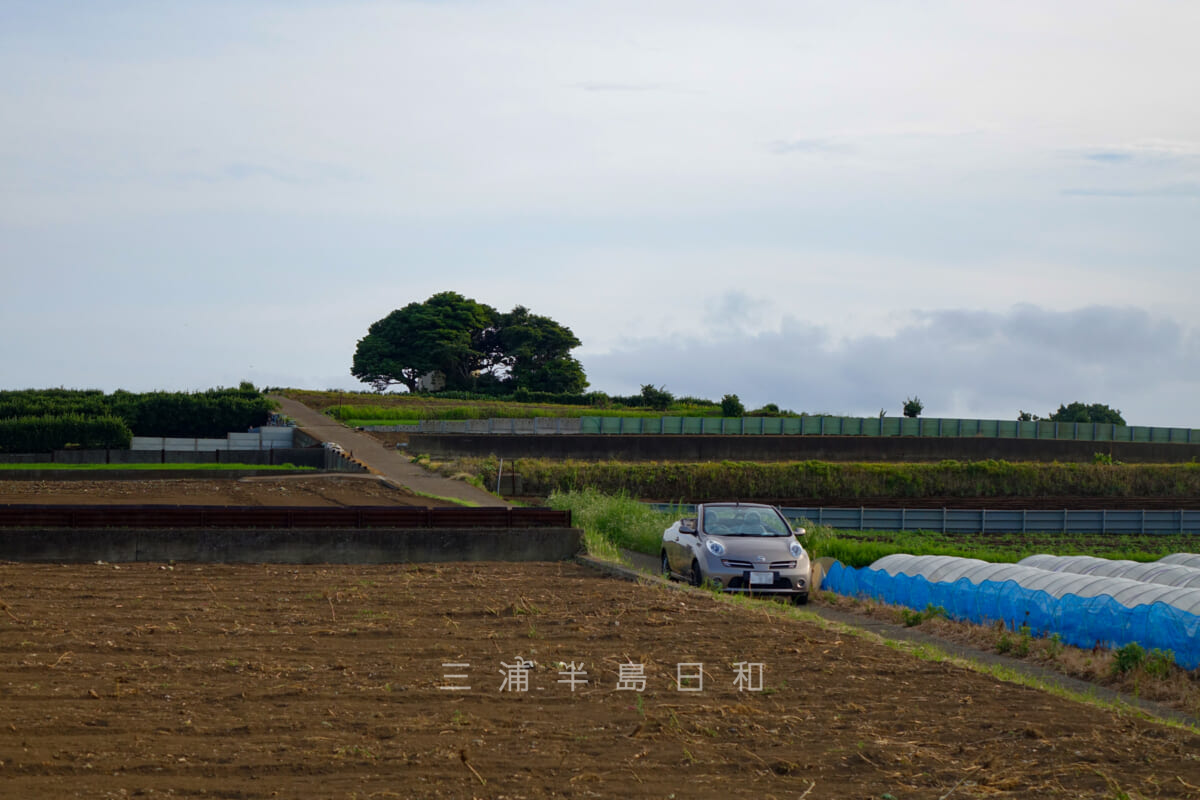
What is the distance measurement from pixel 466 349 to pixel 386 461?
125 ft

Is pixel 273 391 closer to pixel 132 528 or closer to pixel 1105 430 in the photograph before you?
pixel 1105 430

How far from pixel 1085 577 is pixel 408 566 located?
9228 millimetres

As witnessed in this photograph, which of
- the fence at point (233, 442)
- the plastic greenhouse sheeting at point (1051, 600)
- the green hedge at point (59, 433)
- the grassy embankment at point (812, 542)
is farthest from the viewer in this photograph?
the fence at point (233, 442)

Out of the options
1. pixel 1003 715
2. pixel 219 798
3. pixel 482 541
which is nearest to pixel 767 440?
pixel 482 541

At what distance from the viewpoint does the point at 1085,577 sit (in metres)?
12.2

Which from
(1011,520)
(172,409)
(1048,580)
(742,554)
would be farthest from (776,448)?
(1048,580)

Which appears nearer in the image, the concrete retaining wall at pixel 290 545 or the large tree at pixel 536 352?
the concrete retaining wall at pixel 290 545

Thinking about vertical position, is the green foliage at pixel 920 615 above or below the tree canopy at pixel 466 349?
below

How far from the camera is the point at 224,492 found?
2758 cm

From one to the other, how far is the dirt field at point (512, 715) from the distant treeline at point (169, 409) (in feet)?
135

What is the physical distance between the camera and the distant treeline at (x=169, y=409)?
161 feet

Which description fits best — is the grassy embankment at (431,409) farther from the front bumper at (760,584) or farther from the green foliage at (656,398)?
the front bumper at (760,584)

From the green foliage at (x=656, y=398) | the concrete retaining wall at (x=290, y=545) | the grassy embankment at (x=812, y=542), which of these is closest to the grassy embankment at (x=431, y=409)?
the green foliage at (x=656, y=398)

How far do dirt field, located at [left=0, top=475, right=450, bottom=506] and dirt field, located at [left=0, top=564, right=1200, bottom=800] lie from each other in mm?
13862
